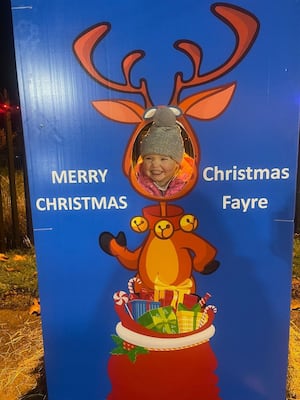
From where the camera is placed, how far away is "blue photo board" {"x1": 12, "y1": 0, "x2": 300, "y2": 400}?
5.33ft

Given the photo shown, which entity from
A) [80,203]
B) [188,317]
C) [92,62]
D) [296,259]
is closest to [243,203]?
[188,317]

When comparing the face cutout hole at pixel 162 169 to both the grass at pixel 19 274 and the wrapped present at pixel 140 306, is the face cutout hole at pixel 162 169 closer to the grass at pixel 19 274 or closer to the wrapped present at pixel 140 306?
the wrapped present at pixel 140 306

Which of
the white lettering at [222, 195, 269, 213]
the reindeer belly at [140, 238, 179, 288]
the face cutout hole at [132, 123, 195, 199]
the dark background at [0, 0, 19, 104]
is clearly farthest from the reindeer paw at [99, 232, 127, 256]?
the dark background at [0, 0, 19, 104]

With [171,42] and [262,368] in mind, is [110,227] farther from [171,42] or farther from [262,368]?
[262,368]

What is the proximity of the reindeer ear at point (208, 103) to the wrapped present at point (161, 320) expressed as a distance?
0.86 m

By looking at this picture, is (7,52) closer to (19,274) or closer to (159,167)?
(19,274)

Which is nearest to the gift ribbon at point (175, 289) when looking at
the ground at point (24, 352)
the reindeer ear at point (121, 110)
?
the reindeer ear at point (121, 110)

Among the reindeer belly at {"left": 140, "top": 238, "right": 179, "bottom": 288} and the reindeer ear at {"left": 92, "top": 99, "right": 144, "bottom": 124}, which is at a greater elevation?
the reindeer ear at {"left": 92, "top": 99, "right": 144, "bottom": 124}

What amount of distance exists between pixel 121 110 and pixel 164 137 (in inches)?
8.0

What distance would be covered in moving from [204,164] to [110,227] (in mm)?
481

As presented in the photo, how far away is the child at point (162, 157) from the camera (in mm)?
1682

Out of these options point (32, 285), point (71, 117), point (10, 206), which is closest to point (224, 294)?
point (71, 117)

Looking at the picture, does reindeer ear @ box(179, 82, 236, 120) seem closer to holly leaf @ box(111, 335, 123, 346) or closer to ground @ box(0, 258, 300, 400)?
holly leaf @ box(111, 335, 123, 346)

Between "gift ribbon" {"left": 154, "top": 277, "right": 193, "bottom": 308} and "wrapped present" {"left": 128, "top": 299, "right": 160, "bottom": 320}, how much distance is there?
0.03 m
